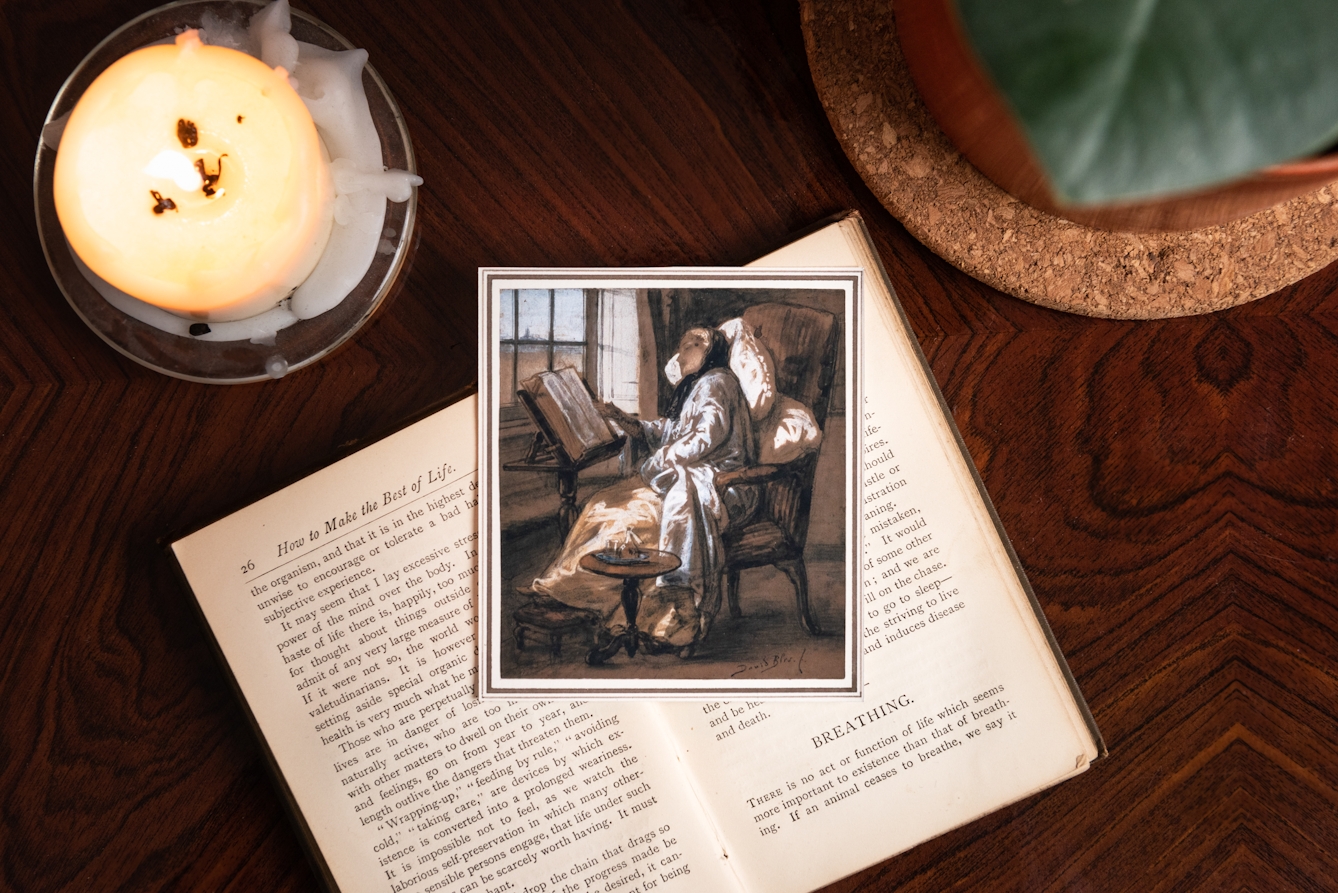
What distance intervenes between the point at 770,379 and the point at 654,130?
0.49 feet

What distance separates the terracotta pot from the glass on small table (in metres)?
0.25

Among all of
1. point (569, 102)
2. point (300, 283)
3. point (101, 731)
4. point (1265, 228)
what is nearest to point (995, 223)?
point (1265, 228)

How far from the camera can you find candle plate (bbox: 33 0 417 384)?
0.45m

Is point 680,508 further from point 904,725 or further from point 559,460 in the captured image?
point 904,725

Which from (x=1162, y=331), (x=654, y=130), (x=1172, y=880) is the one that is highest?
(x=654, y=130)

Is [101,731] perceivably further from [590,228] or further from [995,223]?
[995,223]

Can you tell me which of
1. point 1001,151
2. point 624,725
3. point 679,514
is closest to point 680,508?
point 679,514

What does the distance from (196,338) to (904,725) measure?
431 mm

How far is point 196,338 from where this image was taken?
0.45 m

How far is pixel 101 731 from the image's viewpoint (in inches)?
19.1

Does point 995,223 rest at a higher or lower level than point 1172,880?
higher

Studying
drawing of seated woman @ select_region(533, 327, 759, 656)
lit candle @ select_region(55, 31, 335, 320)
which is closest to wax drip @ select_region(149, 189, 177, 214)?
lit candle @ select_region(55, 31, 335, 320)

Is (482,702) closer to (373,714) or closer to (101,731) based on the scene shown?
(373,714)

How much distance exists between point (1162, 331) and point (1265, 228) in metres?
0.08
